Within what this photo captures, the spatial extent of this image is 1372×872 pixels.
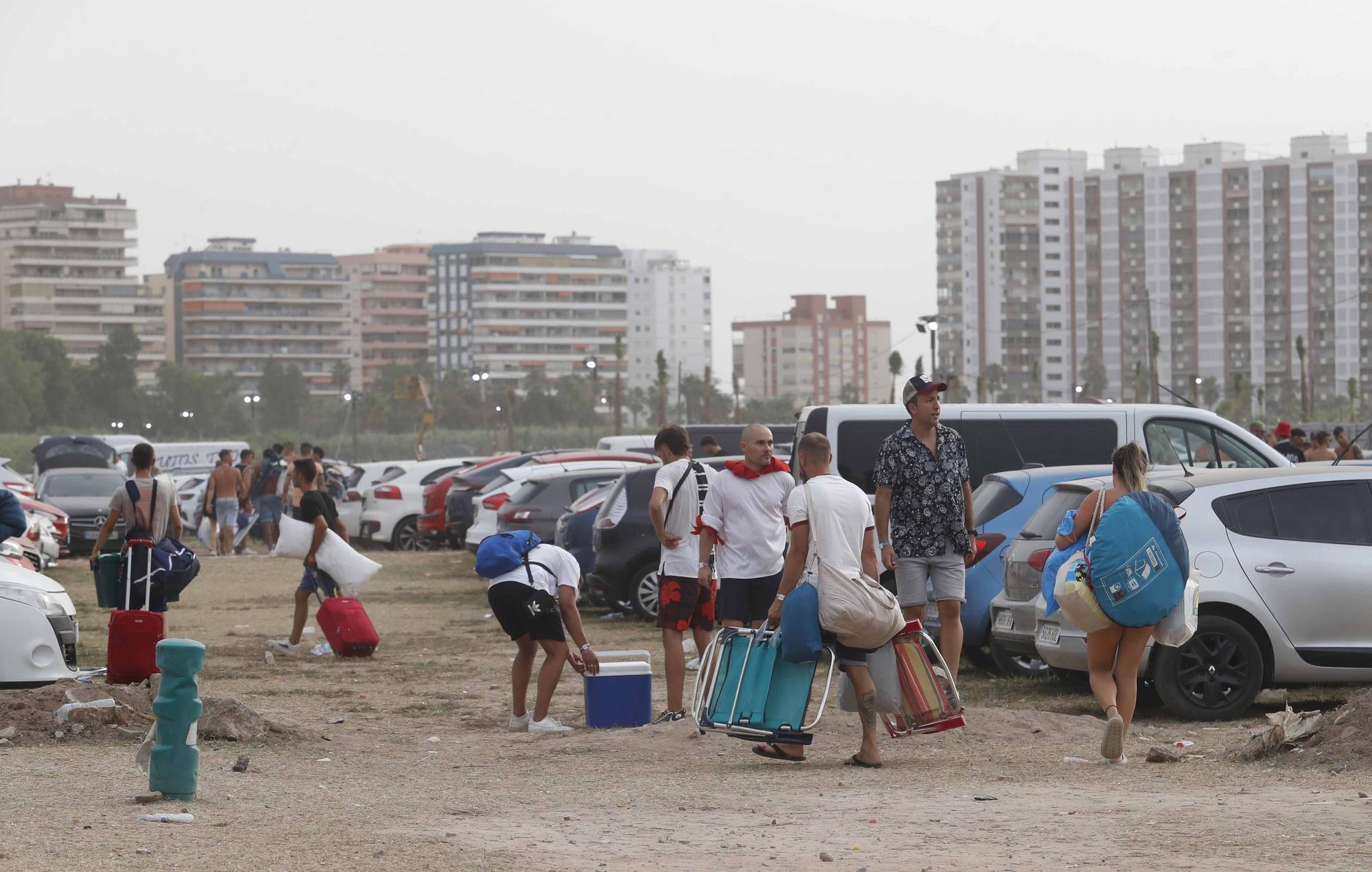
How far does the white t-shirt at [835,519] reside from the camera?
8.66m

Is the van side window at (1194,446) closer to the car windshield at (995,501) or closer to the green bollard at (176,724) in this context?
the car windshield at (995,501)

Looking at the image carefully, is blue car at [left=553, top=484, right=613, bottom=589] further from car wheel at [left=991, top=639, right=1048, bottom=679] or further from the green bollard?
the green bollard

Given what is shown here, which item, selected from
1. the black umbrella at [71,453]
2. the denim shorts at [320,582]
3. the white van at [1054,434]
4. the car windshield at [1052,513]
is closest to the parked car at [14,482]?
the black umbrella at [71,453]

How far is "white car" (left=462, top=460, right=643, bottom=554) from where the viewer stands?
908 inches

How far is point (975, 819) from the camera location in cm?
722

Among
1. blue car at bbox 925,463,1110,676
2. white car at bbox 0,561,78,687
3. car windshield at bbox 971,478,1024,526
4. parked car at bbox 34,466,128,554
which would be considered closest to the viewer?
white car at bbox 0,561,78,687

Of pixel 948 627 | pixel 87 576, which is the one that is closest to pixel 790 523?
pixel 948 627

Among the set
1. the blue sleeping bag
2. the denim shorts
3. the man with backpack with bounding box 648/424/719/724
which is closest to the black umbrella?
the denim shorts

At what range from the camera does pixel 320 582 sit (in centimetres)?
1540

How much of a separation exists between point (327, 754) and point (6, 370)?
122301 millimetres

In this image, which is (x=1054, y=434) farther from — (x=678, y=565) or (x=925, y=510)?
(x=678, y=565)

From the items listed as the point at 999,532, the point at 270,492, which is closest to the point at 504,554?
the point at 999,532

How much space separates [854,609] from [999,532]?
13.9 ft

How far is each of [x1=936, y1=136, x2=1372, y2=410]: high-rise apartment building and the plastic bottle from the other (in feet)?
475
